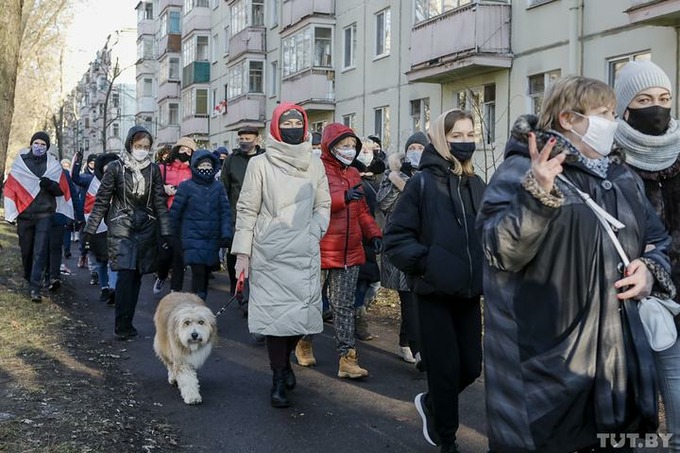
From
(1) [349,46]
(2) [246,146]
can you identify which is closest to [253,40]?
(1) [349,46]

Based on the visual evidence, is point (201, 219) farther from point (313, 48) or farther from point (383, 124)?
point (313, 48)

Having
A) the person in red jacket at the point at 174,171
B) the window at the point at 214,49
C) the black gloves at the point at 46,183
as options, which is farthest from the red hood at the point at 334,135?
the window at the point at 214,49

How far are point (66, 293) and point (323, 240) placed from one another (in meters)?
6.26

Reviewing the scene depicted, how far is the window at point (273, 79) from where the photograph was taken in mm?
38719

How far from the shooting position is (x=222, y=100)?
1881 inches

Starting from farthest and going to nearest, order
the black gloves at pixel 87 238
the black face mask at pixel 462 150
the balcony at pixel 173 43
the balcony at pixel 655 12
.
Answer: the balcony at pixel 173 43
the balcony at pixel 655 12
the black gloves at pixel 87 238
the black face mask at pixel 462 150

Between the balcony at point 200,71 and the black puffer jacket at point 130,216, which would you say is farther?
the balcony at point 200,71

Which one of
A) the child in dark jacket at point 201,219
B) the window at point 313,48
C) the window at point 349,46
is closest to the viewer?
the child in dark jacket at point 201,219

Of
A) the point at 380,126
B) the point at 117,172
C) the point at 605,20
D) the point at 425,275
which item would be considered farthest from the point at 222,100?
the point at 425,275

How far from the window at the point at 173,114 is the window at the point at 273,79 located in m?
24.6

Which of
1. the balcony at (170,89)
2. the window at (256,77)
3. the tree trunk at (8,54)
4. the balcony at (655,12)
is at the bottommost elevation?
the tree trunk at (8,54)

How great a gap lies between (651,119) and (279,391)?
3.44 meters

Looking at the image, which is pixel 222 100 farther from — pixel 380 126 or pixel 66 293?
pixel 66 293

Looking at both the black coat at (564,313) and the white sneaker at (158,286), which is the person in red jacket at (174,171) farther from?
the black coat at (564,313)
